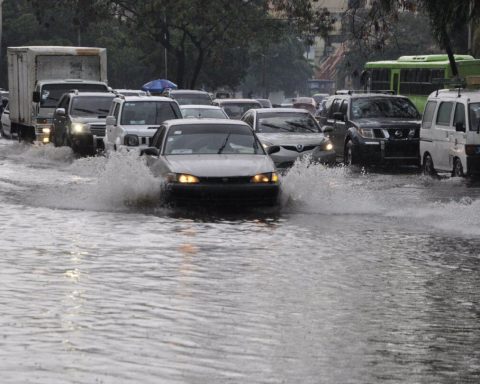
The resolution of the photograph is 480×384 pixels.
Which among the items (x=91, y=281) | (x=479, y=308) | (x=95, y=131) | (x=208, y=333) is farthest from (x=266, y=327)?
(x=95, y=131)

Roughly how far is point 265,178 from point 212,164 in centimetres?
75

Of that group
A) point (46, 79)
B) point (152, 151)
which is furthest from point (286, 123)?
point (46, 79)

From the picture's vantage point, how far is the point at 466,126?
27.1 meters

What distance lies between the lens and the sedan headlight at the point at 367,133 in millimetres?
32781

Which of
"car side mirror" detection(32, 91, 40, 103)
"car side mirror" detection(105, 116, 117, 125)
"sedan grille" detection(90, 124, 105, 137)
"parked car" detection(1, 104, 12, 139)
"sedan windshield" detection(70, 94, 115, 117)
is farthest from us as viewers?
"parked car" detection(1, 104, 12, 139)

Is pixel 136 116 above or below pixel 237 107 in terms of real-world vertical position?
above

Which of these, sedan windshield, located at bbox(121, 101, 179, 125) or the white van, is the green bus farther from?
sedan windshield, located at bbox(121, 101, 179, 125)

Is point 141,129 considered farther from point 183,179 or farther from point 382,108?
point 183,179

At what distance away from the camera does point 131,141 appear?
93.5 ft

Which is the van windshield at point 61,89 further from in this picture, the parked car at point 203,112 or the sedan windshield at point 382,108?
the sedan windshield at point 382,108

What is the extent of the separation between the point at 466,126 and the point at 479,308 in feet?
53.0

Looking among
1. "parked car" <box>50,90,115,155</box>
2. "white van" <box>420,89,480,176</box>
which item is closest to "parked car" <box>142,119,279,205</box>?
"white van" <box>420,89,480,176</box>

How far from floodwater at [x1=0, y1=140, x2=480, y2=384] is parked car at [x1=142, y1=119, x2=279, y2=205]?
35 centimetres

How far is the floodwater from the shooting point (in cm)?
880
